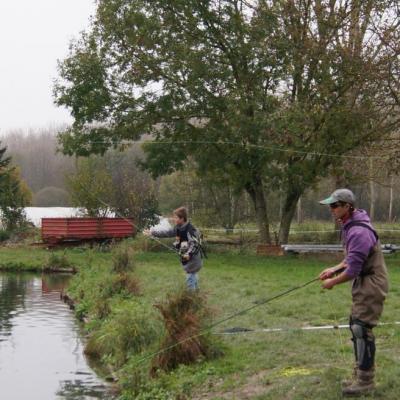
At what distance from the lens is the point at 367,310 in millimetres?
6730

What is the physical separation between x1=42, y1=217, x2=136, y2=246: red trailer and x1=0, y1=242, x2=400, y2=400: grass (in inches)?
590

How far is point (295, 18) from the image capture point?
25.8 metres

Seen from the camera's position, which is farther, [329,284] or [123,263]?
[123,263]

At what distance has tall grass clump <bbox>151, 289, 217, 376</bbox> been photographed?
926 centimetres

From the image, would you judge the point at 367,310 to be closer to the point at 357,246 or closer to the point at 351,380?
the point at 357,246

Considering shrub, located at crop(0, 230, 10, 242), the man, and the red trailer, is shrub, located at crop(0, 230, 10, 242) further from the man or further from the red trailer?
the man

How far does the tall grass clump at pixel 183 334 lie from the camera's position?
9258 millimetres

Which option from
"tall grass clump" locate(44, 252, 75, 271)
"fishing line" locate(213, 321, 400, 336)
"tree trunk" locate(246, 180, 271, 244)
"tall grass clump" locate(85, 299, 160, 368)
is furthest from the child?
"tree trunk" locate(246, 180, 271, 244)

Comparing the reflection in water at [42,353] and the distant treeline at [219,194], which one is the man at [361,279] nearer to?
the reflection in water at [42,353]

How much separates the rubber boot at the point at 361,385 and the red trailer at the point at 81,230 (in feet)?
85.0

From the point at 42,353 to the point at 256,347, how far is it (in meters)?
4.68

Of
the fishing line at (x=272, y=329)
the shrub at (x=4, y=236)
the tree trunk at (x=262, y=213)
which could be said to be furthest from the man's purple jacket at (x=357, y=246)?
the shrub at (x=4, y=236)

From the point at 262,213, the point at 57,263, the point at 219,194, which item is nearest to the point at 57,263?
the point at 57,263

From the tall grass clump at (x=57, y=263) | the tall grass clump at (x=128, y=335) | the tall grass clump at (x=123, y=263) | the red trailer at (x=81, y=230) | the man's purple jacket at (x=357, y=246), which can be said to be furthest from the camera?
the red trailer at (x=81, y=230)
